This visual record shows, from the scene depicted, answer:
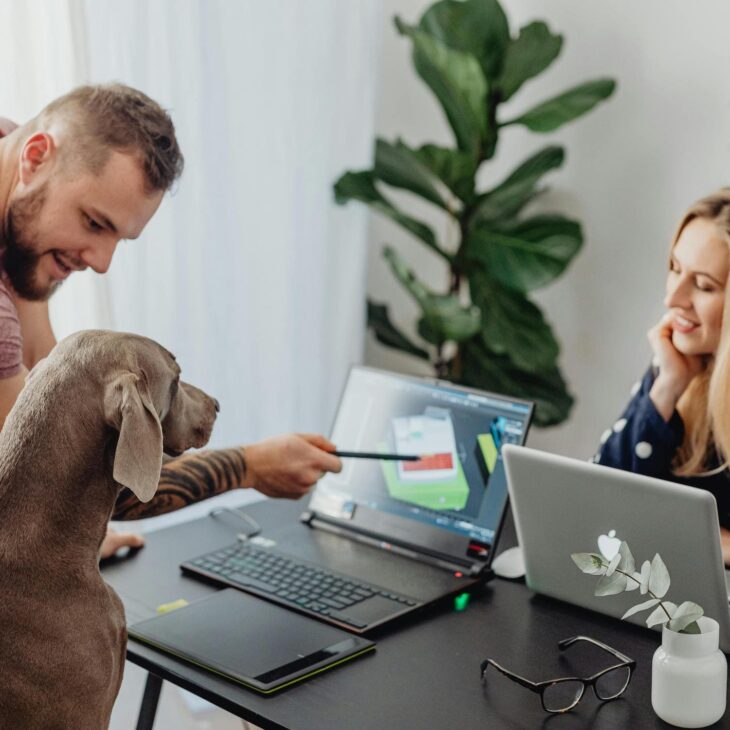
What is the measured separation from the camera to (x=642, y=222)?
2.69 meters

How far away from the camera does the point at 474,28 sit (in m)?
2.59

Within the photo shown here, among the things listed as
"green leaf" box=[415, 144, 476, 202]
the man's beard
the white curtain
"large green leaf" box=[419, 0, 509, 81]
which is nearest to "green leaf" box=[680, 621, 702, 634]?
the man's beard

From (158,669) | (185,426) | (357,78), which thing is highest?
(357,78)

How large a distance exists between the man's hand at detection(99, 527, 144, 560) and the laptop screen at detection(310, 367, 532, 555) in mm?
316

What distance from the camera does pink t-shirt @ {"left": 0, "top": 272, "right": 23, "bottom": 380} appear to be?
4.48 feet

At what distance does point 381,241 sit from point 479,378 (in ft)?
2.19

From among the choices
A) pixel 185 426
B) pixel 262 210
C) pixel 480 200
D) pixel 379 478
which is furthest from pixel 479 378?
pixel 185 426

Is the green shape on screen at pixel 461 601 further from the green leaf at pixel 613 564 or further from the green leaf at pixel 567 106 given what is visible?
the green leaf at pixel 567 106

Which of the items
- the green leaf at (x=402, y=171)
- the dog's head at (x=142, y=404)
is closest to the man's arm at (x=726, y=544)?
the dog's head at (x=142, y=404)

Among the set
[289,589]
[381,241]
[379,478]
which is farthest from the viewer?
[381,241]

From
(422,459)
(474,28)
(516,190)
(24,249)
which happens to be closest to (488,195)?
(516,190)

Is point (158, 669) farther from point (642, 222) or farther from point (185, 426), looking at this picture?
point (642, 222)

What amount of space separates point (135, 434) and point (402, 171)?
69.8 inches

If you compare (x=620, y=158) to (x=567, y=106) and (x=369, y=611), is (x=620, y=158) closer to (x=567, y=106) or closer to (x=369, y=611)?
(x=567, y=106)
